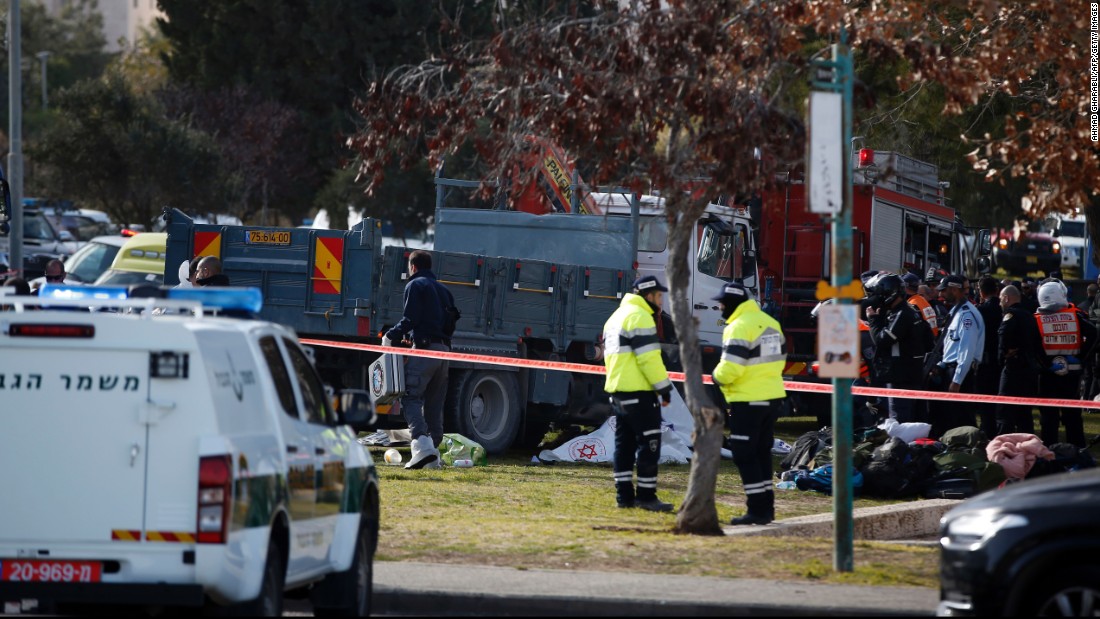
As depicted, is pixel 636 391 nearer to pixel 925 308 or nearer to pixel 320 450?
pixel 320 450

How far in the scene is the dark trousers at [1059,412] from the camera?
52.9 feet

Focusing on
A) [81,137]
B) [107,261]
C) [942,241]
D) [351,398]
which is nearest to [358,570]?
[351,398]

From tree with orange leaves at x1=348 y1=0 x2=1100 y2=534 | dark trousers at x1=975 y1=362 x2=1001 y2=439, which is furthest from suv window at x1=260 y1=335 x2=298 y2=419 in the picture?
dark trousers at x1=975 y1=362 x2=1001 y2=439

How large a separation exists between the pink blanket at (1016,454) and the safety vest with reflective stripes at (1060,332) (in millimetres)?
2995

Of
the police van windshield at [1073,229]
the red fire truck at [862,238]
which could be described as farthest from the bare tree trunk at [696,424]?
the police van windshield at [1073,229]

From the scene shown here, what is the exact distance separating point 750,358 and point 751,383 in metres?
0.19

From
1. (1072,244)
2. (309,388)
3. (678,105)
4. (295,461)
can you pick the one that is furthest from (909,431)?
(1072,244)

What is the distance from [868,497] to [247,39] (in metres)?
33.6

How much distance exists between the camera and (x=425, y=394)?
1527 cm

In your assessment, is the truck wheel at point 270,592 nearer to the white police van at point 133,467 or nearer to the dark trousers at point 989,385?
the white police van at point 133,467

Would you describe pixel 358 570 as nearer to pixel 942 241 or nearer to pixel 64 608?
pixel 64 608

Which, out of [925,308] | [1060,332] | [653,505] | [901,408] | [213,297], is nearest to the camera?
[213,297]

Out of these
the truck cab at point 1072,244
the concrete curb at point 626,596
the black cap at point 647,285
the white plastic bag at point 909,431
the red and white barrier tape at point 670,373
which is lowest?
the concrete curb at point 626,596

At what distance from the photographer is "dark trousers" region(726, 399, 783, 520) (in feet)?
37.1
